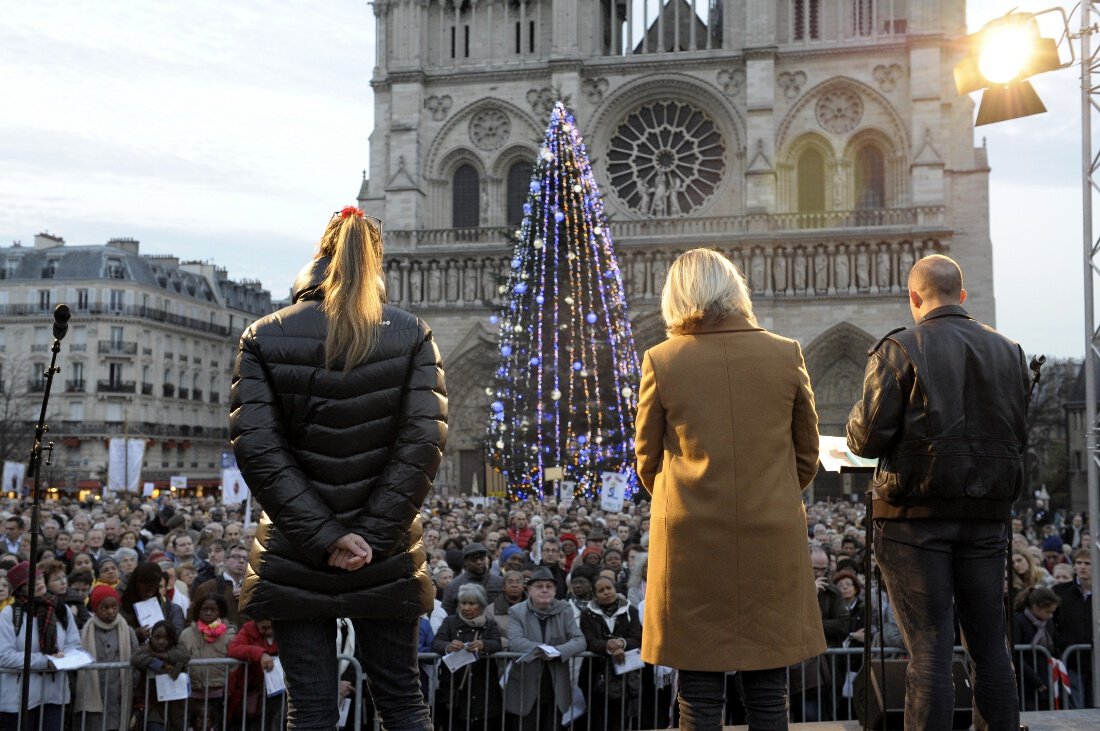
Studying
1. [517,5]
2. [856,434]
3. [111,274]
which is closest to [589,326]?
[517,5]

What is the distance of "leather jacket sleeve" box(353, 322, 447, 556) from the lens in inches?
128

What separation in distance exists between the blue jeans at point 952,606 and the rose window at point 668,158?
30248mm

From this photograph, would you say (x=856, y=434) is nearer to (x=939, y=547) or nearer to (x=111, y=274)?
(x=939, y=547)

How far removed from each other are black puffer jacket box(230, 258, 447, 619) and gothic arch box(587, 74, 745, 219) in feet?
99.4

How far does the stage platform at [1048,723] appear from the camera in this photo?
14.4 ft

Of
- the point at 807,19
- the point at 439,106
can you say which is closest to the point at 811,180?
the point at 807,19

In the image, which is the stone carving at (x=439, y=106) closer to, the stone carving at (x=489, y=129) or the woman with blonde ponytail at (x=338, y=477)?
the stone carving at (x=489, y=129)

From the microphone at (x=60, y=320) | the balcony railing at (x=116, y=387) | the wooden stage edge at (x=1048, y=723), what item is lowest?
the wooden stage edge at (x=1048, y=723)

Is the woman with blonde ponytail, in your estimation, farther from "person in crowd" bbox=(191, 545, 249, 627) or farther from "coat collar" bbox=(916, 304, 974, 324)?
"person in crowd" bbox=(191, 545, 249, 627)

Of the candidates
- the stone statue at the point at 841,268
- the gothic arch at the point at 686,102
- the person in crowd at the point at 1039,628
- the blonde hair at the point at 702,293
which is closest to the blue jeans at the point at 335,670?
the blonde hair at the point at 702,293

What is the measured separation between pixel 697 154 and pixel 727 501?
103ft

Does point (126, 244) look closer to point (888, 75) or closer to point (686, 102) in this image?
point (686, 102)

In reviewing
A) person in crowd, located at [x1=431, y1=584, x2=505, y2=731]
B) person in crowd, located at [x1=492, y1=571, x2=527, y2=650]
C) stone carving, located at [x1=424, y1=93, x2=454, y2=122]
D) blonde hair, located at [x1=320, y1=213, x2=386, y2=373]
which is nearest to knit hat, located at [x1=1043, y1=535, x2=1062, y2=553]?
person in crowd, located at [x1=492, y1=571, x2=527, y2=650]

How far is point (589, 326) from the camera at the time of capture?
24.9 meters
